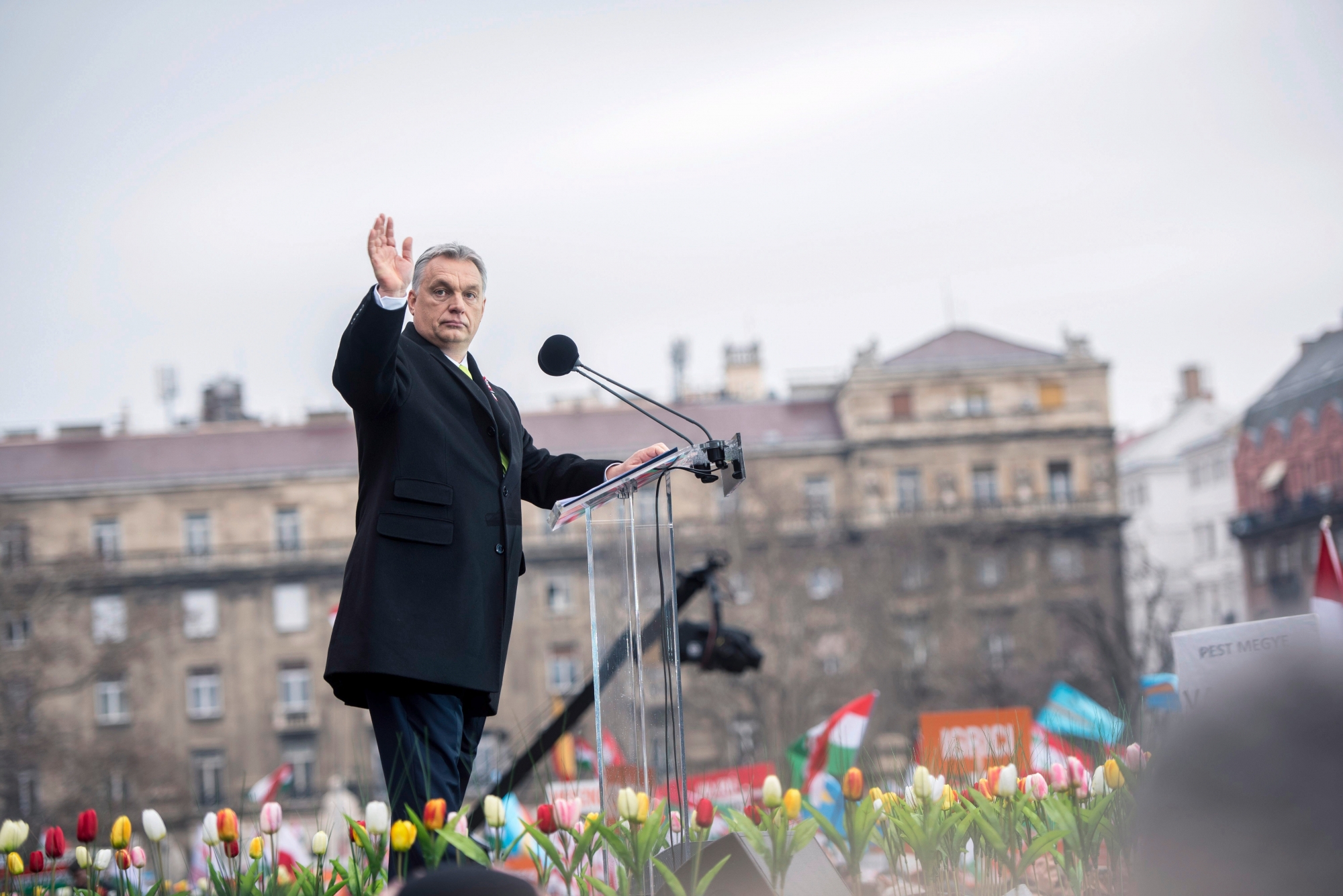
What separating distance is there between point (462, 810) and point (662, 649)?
2.11ft

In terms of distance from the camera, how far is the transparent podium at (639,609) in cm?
364

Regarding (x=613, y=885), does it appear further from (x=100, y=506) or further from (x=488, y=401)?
(x=100, y=506)

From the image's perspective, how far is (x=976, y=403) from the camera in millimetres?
55719

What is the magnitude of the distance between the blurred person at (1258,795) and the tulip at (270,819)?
2.48m

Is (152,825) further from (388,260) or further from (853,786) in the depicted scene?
(853,786)

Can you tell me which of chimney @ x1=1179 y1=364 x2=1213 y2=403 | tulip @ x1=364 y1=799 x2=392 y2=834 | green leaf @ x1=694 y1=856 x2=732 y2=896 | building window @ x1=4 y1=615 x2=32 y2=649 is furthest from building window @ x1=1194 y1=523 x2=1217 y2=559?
tulip @ x1=364 y1=799 x2=392 y2=834

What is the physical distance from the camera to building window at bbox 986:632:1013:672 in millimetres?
43844

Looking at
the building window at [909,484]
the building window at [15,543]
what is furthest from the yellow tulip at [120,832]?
the building window at [909,484]

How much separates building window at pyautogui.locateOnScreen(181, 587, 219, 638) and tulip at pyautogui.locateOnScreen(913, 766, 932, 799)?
52178mm

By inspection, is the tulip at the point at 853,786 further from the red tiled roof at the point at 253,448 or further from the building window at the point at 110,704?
the building window at the point at 110,704

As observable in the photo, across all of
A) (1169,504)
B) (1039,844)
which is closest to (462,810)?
(1039,844)

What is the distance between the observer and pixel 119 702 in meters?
53.6

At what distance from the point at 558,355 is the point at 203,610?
2063 inches

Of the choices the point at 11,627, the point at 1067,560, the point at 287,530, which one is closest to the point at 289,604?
the point at 287,530
